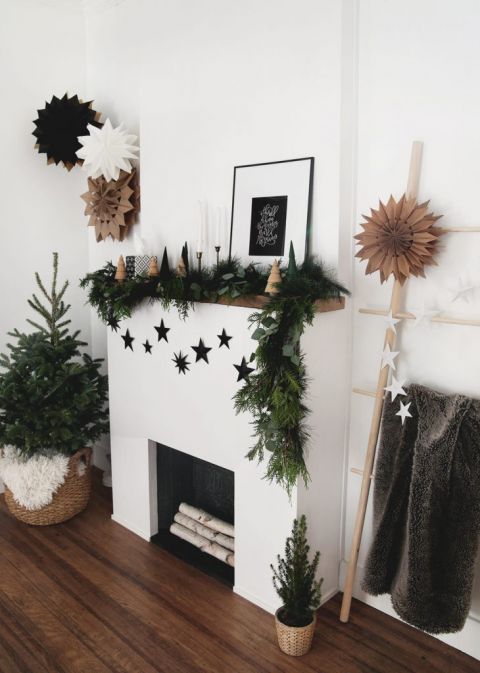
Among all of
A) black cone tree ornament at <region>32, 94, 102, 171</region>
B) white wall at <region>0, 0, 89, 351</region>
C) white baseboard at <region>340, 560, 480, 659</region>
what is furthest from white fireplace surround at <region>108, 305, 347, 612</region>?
black cone tree ornament at <region>32, 94, 102, 171</region>

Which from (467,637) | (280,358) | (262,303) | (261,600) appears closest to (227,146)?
(262,303)

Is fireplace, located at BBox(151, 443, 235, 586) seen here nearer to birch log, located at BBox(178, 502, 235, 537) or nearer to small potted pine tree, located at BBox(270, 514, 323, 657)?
birch log, located at BBox(178, 502, 235, 537)

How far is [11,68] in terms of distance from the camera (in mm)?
3191

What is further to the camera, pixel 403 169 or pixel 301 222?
pixel 301 222

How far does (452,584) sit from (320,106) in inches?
69.4

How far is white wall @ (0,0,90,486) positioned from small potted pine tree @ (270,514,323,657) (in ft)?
6.81

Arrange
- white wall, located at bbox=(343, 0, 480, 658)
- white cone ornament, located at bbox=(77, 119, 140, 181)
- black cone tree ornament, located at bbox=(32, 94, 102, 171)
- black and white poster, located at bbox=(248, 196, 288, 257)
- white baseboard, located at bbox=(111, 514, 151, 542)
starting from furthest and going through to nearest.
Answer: black cone tree ornament, located at bbox=(32, 94, 102, 171)
white baseboard, located at bbox=(111, 514, 151, 542)
white cone ornament, located at bbox=(77, 119, 140, 181)
black and white poster, located at bbox=(248, 196, 288, 257)
white wall, located at bbox=(343, 0, 480, 658)

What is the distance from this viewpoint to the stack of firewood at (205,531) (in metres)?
2.69

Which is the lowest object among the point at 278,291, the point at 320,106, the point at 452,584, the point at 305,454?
the point at 452,584

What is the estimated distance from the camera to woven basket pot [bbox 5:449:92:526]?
3021 millimetres

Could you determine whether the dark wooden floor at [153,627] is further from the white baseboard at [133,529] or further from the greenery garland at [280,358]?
the greenery garland at [280,358]

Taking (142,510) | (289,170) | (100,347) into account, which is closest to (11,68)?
(100,347)

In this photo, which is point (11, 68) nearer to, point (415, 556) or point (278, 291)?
point (278, 291)

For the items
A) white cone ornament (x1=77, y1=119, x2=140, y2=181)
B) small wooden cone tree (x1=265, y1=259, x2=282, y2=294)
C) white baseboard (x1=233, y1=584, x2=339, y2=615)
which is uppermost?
white cone ornament (x1=77, y1=119, x2=140, y2=181)
